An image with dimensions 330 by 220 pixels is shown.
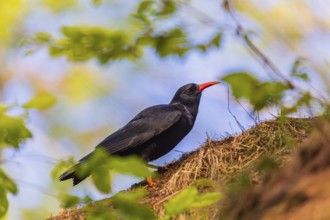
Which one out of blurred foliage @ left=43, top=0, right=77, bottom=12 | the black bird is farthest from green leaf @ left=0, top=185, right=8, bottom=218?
blurred foliage @ left=43, top=0, right=77, bottom=12

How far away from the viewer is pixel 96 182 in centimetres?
269

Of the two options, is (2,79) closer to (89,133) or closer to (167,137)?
(89,133)

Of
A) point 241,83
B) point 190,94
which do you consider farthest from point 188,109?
point 241,83

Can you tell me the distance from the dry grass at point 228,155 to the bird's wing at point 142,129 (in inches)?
43.9

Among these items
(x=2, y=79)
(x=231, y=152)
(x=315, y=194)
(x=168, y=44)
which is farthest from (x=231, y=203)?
(x=2, y=79)

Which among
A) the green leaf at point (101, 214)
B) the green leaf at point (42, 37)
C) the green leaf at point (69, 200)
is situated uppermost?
the green leaf at point (42, 37)

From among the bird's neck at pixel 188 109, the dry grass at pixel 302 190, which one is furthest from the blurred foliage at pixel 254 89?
the bird's neck at pixel 188 109

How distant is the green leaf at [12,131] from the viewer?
10.5 ft

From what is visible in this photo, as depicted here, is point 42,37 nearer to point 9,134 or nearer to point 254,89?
point 9,134

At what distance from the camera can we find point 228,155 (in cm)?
599

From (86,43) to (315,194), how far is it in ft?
5.27

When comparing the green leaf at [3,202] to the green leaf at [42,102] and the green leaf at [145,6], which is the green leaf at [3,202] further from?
the green leaf at [145,6]

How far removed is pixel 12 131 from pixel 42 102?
0.27 m

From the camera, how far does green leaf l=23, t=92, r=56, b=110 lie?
304cm
